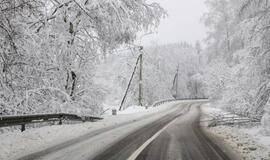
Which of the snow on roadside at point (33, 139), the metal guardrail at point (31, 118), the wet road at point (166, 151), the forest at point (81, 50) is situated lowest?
the wet road at point (166, 151)

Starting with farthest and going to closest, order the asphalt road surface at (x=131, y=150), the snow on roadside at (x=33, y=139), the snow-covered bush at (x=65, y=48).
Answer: the snow-covered bush at (x=65, y=48)
the snow on roadside at (x=33, y=139)
the asphalt road surface at (x=131, y=150)

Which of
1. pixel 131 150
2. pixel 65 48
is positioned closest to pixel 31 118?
pixel 131 150

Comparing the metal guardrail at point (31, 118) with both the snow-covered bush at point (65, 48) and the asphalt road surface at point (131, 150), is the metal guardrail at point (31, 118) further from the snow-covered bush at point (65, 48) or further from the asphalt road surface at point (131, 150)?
the asphalt road surface at point (131, 150)

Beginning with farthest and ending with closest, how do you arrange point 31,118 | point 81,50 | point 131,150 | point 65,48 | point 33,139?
point 81,50
point 65,48
point 31,118
point 33,139
point 131,150

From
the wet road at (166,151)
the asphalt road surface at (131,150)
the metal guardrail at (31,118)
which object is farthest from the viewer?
the metal guardrail at (31,118)

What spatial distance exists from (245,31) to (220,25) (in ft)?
88.7

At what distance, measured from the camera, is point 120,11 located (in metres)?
15.9

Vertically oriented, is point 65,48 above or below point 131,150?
above

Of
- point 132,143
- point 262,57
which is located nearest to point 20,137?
point 132,143

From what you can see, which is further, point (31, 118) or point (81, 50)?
point (81, 50)

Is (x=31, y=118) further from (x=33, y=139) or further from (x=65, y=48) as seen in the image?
(x=65, y=48)

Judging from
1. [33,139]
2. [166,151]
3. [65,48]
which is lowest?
[166,151]

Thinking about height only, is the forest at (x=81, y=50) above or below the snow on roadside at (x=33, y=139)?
above

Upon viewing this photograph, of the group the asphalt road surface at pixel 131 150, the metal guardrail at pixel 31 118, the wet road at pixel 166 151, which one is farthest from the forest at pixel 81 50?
the wet road at pixel 166 151
